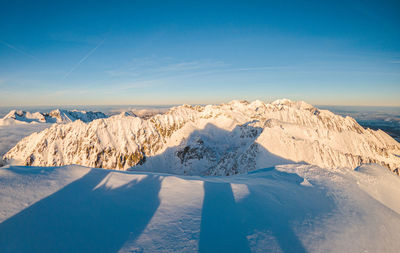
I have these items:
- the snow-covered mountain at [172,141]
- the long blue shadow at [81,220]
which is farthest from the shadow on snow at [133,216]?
the snow-covered mountain at [172,141]

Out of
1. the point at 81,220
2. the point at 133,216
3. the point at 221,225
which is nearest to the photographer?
the point at 81,220

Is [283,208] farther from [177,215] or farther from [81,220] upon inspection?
[81,220]

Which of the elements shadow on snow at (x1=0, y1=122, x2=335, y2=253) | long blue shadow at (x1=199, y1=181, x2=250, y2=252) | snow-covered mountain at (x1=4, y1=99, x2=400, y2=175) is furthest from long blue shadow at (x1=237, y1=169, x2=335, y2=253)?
snow-covered mountain at (x1=4, y1=99, x2=400, y2=175)

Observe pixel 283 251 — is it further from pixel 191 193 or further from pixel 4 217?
pixel 4 217

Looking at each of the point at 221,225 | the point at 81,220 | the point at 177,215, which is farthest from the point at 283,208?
the point at 81,220

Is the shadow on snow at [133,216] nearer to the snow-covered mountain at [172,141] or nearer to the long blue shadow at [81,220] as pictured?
the long blue shadow at [81,220]
